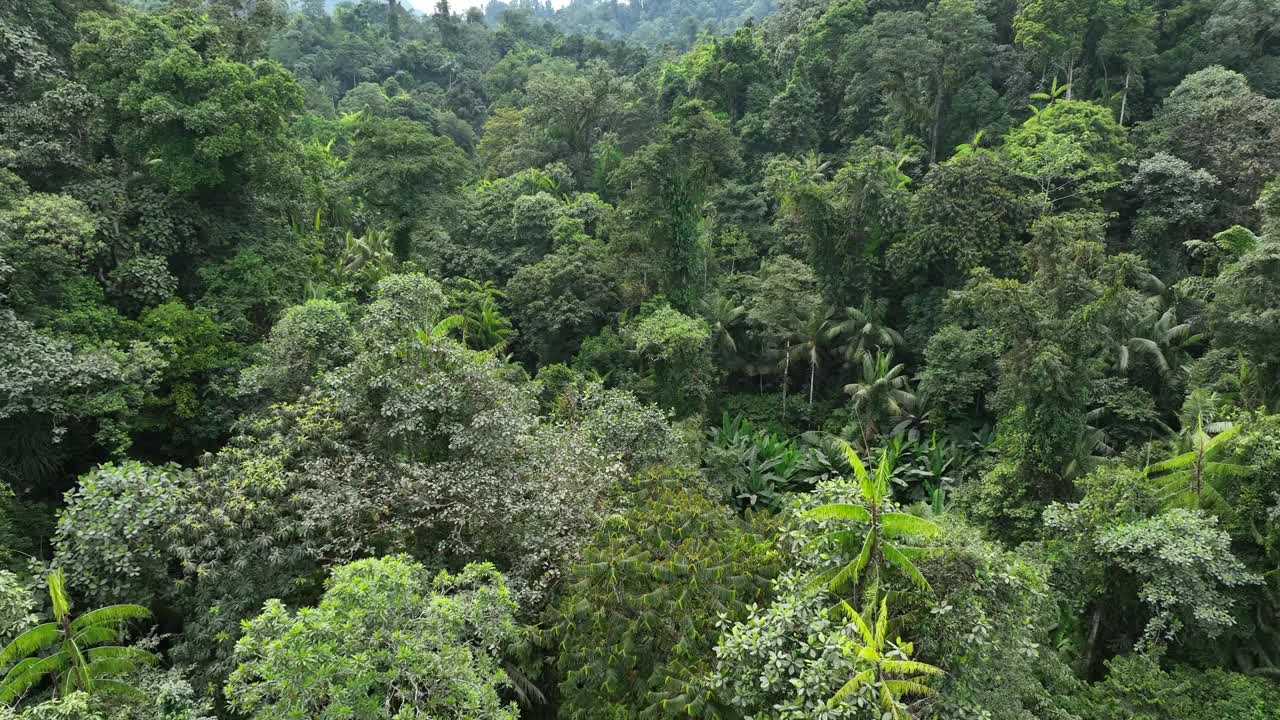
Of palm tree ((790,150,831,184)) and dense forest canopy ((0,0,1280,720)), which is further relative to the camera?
palm tree ((790,150,831,184))

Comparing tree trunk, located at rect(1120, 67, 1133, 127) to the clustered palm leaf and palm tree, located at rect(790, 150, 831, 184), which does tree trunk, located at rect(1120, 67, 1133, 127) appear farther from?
the clustered palm leaf

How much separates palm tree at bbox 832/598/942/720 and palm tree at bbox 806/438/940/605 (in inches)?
20.1

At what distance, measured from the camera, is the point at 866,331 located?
739 inches

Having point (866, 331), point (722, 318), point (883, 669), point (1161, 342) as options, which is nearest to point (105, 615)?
point (883, 669)

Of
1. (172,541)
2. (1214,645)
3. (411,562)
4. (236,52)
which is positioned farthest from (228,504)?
(236,52)

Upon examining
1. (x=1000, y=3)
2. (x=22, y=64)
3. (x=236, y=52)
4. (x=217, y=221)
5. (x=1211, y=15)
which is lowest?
(x=217, y=221)

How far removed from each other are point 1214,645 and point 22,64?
21636mm

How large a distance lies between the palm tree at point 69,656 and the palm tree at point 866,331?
641 inches

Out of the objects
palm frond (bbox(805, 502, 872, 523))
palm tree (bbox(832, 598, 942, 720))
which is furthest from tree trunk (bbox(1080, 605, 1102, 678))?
palm frond (bbox(805, 502, 872, 523))

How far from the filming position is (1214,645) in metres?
9.02

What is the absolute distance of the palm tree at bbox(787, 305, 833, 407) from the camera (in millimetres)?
19328

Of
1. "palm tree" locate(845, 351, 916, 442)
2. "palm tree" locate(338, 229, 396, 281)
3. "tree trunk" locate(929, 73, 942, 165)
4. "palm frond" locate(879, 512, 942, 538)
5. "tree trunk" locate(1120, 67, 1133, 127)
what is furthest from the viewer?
"tree trunk" locate(929, 73, 942, 165)

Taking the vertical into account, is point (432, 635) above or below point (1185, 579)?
above

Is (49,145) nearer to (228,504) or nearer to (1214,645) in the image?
(228,504)
